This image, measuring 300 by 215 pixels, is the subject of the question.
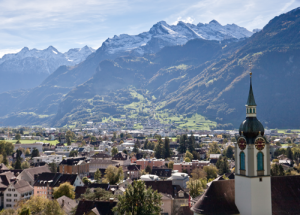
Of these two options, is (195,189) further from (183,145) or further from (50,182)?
(183,145)

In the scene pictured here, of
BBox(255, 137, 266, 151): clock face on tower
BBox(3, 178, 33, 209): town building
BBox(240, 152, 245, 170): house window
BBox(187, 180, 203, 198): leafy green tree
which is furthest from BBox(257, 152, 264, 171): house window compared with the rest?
BBox(3, 178, 33, 209): town building

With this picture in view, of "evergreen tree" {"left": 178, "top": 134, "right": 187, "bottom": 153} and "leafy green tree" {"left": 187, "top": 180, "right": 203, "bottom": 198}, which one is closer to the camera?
"leafy green tree" {"left": 187, "top": 180, "right": 203, "bottom": 198}

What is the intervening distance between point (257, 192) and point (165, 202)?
37.0 meters

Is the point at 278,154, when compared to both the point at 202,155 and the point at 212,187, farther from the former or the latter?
the point at 212,187

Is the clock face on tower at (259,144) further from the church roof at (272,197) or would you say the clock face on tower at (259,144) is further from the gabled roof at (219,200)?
the gabled roof at (219,200)

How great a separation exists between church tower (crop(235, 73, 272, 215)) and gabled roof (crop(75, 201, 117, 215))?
22924 millimetres

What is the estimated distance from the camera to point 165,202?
243 feet

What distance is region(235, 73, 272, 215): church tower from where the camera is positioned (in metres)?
39.0

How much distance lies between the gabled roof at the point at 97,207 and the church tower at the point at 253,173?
75.2ft

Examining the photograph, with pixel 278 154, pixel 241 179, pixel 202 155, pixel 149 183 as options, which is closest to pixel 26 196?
pixel 149 183

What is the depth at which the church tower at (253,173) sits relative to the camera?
128ft

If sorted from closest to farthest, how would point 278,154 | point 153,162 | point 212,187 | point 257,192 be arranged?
point 257,192 → point 212,187 → point 153,162 → point 278,154

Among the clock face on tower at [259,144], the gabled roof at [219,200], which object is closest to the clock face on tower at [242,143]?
the clock face on tower at [259,144]

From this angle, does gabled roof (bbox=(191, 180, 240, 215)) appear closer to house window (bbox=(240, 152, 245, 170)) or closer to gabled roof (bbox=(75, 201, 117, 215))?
house window (bbox=(240, 152, 245, 170))
